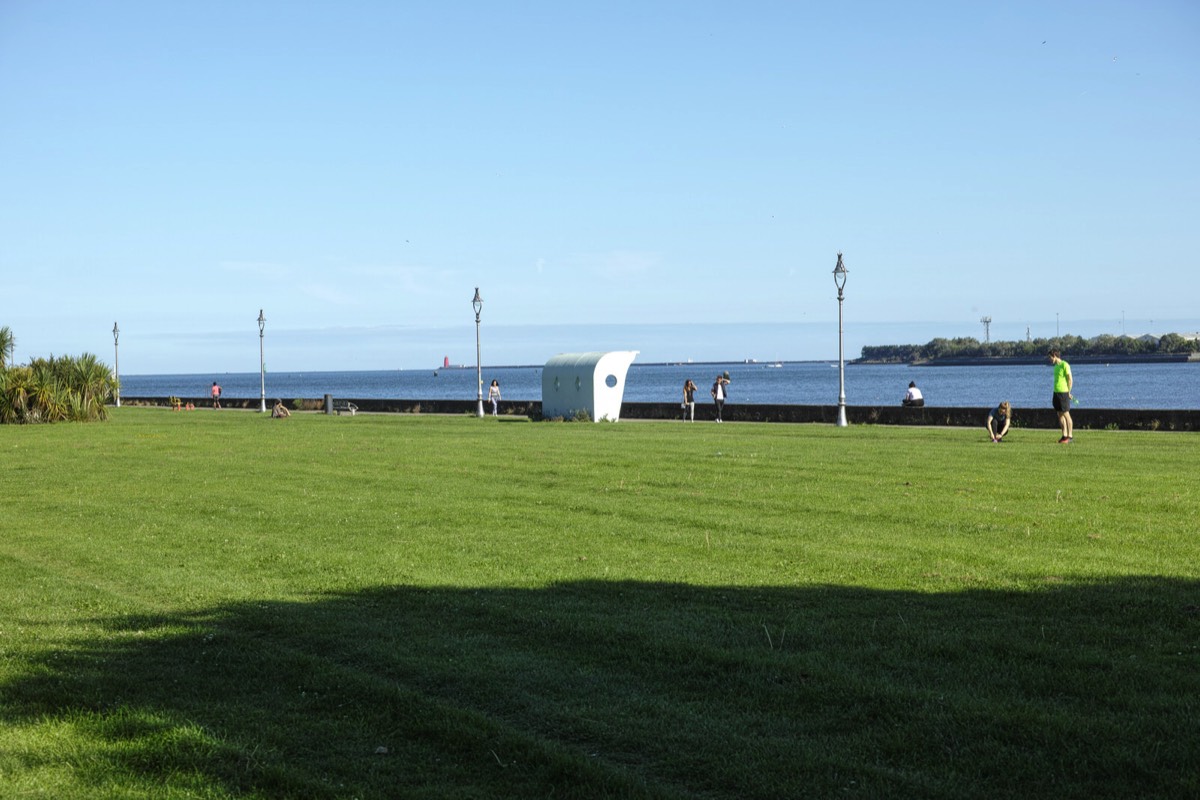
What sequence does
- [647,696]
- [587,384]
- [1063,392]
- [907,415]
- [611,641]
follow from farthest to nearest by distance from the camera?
[587,384] → [907,415] → [1063,392] → [611,641] → [647,696]

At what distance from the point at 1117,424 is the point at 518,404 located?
2537 cm

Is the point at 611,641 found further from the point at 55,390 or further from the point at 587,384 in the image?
the point at 55,390

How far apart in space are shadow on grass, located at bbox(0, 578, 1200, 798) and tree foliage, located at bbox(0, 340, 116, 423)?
33774 millimetres

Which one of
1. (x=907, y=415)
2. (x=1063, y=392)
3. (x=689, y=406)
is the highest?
(x=1063, y=392)

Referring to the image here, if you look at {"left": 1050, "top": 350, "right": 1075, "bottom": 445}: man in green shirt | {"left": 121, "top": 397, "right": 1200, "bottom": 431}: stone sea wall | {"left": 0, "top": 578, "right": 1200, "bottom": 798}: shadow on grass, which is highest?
{"left": 1050, "top": 350, "right": 1075, "bottom": 445}: man in green shirt

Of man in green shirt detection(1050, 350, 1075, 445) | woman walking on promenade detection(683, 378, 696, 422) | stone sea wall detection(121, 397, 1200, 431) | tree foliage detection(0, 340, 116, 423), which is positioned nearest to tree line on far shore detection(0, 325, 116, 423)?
tree foliage detection(0, 340, 116, 423)

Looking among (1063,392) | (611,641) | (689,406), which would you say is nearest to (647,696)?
(611,641)

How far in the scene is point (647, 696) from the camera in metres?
6.21

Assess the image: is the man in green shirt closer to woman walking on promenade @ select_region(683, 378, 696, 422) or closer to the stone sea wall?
the stone sea wall

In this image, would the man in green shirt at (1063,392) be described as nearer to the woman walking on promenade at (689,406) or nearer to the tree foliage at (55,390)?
the woman walking on promenade at (689,406)

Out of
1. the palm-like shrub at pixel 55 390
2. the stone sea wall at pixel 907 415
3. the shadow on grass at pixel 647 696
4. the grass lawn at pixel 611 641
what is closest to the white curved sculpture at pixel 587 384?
the stone sea wall at pixel 907 415

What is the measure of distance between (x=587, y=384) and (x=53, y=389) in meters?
17.8

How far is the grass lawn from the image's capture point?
516 cm

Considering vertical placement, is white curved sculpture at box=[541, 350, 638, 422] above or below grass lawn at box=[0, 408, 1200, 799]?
above
